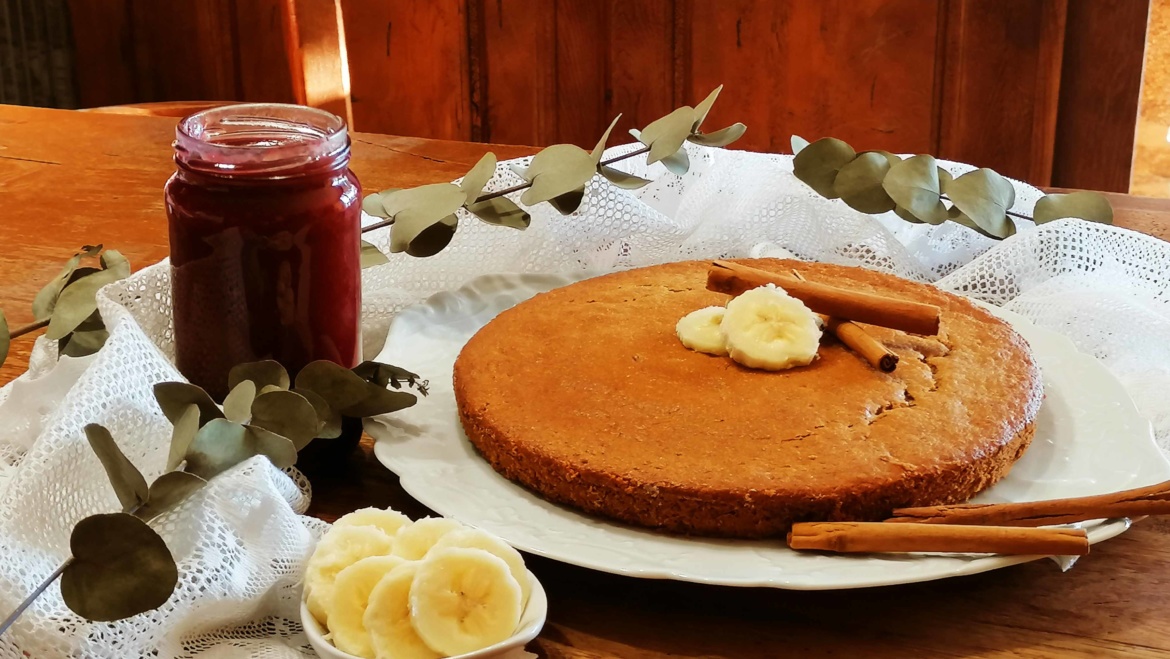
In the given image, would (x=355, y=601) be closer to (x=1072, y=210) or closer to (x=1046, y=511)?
(x=1046, y=511)

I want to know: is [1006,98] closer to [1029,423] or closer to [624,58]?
[624,58]

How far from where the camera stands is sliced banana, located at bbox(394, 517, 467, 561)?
2.24 feet

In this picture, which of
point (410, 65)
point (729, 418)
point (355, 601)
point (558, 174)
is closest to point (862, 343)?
point (729, 418)

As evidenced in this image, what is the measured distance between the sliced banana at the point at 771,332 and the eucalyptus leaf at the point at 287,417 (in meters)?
0.32

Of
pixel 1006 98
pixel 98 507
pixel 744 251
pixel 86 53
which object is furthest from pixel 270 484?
pixel 86 53

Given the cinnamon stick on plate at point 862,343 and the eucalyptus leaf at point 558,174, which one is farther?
the eucalyptus leaf at point 558,174

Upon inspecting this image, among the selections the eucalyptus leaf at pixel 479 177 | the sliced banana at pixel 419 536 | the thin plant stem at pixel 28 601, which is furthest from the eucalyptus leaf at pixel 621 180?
the thin plant stem at pixel 28 601

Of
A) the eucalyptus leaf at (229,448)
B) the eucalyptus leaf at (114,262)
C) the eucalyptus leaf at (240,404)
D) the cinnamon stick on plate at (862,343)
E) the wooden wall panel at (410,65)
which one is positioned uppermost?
the eucalyptus leaf at (114,262)

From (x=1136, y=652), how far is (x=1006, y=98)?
7.17 ft

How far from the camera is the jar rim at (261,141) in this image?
0.80 m

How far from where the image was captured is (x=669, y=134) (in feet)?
4.07

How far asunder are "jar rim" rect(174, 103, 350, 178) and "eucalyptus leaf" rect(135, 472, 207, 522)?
21 cm

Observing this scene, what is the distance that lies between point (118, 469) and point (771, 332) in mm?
473

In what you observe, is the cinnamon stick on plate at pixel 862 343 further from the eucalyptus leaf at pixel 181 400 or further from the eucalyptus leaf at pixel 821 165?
the eucalyptus leaf at pixel 181 400
